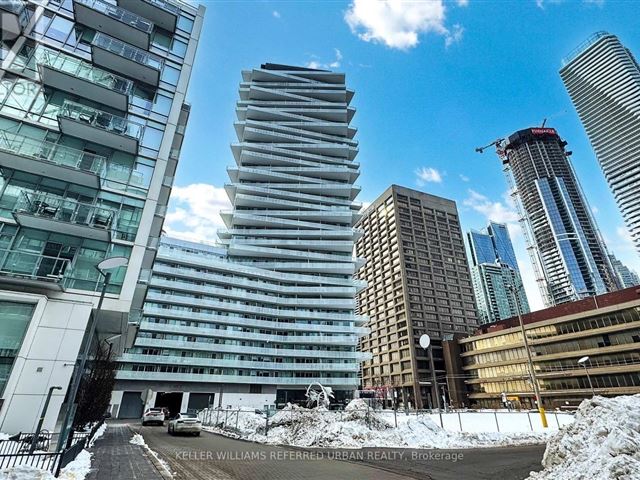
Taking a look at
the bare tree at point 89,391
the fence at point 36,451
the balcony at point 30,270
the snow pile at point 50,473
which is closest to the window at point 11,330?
the balcony at point 30,270

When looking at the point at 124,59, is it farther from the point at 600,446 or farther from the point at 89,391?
the point at 600,446

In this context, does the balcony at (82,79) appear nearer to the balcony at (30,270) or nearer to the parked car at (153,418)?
the balcony at (30,270)

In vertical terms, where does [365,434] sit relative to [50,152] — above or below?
below

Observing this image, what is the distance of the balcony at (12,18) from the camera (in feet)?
61.0

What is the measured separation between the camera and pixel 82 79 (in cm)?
2030

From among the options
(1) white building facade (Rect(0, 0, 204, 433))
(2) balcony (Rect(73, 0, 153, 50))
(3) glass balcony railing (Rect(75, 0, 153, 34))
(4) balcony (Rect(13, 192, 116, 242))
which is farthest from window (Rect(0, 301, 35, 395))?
(3) glass balcony railing (Rect(75, 0, 153, 34))

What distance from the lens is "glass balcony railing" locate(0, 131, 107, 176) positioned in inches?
694

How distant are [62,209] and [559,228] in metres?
210

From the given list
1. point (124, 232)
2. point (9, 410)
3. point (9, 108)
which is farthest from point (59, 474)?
point (9, 108)

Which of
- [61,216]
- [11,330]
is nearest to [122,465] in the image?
[11,330]

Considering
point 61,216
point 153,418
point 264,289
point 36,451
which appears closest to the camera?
point 36,451

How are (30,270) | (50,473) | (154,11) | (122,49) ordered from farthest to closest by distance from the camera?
(154,11), (122,49), (30,270), (50,473)

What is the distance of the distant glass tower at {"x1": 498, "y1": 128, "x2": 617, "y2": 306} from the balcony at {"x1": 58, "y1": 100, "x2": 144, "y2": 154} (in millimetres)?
175956

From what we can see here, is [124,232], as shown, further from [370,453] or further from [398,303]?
[398,303]
